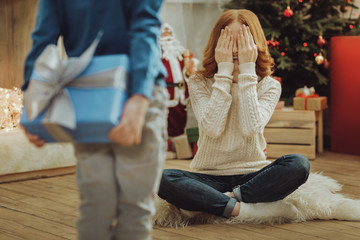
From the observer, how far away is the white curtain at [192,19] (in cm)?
357

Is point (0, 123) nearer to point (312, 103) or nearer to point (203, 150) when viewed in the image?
point (203, 150)

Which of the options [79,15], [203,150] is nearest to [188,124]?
[203,150]

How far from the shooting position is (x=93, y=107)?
940mm

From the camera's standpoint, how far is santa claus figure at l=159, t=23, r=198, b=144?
3.32 m

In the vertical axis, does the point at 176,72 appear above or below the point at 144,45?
below

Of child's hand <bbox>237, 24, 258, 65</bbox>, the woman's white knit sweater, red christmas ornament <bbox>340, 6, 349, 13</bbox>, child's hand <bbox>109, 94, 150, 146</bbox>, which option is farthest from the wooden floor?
red christmas ornament <bbox>340, 6, 349, 13</bbox>

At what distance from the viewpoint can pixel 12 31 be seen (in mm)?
2895

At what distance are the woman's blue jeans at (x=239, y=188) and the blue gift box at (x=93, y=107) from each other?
2.52ft

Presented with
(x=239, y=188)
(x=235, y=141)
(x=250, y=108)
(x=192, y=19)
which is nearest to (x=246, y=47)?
(x=250, y=108)

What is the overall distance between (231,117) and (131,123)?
0.89 metres

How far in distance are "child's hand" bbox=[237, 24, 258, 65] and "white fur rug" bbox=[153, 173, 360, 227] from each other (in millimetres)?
543

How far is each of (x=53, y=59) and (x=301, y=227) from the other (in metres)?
1.08

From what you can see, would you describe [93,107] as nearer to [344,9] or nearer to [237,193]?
[237,193]

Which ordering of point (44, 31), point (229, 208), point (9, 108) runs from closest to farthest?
point (44, 31) → point (229, 208) → point (9, 108)
